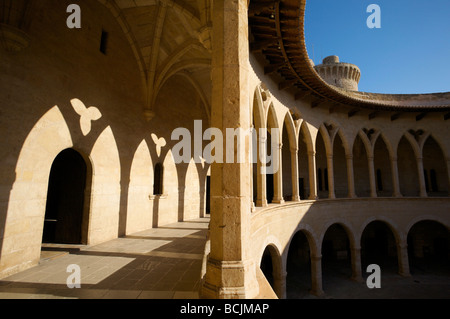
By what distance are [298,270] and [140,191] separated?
36.2 ft

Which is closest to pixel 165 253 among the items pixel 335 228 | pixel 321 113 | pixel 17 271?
pixel 17 271

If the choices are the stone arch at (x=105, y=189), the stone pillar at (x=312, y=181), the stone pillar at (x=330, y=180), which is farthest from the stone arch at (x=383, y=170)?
the stone arch at (x=105, y=189)

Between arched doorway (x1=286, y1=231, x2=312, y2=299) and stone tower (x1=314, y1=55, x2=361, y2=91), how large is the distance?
20.1 metres

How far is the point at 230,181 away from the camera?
3.50m

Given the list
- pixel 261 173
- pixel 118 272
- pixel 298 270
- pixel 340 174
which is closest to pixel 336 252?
pixel 298 270

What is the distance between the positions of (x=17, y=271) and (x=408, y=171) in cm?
2299

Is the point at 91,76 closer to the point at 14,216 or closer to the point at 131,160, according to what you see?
the point at 131,160

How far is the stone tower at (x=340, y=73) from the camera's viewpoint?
26.6 meters

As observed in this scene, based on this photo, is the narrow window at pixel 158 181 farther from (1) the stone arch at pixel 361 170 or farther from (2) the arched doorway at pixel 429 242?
(2) the arched doorway at pixel 429 242

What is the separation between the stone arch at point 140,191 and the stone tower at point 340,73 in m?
24.5

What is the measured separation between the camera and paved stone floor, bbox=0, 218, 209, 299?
409 centimetres

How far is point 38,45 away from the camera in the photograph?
586 centimetres

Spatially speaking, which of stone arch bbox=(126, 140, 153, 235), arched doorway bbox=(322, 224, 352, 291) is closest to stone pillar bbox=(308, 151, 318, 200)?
arched doorway bbox=(322, 224, 352, 291)

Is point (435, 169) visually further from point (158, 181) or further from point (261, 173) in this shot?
point (158, 181)
